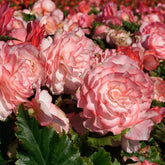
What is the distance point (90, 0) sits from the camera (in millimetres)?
3402

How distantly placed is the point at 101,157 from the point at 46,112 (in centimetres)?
19

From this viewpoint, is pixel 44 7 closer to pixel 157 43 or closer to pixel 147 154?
pixel 157 43

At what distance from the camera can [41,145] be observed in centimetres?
55

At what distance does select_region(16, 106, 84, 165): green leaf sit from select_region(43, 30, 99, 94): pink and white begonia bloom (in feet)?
0.45

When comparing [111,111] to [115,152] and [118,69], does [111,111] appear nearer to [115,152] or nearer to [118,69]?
[118,69]

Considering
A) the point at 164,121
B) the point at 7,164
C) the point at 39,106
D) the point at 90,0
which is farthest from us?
the point at 90,0

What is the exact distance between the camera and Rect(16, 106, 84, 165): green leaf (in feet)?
1.76

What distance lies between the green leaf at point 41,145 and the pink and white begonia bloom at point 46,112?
2 centimetres

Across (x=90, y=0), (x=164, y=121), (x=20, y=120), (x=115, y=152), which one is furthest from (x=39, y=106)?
(x=90, y=0)

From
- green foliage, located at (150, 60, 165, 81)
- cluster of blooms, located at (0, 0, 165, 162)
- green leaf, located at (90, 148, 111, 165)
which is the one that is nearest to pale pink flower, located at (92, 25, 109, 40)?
green foliage, located at (150, 60, 165, 81)

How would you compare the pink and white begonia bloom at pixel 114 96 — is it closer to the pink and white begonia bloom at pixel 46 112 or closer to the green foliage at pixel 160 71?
the pink and white begonia bloom at pixel 46 112

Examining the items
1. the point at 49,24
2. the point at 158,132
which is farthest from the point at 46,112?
the point at 49,24

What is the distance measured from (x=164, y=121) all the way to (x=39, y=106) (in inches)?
24.1

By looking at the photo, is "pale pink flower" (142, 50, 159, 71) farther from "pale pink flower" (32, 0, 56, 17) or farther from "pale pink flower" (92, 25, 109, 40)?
"pale pink flower" (32, 0, 56, 17)
